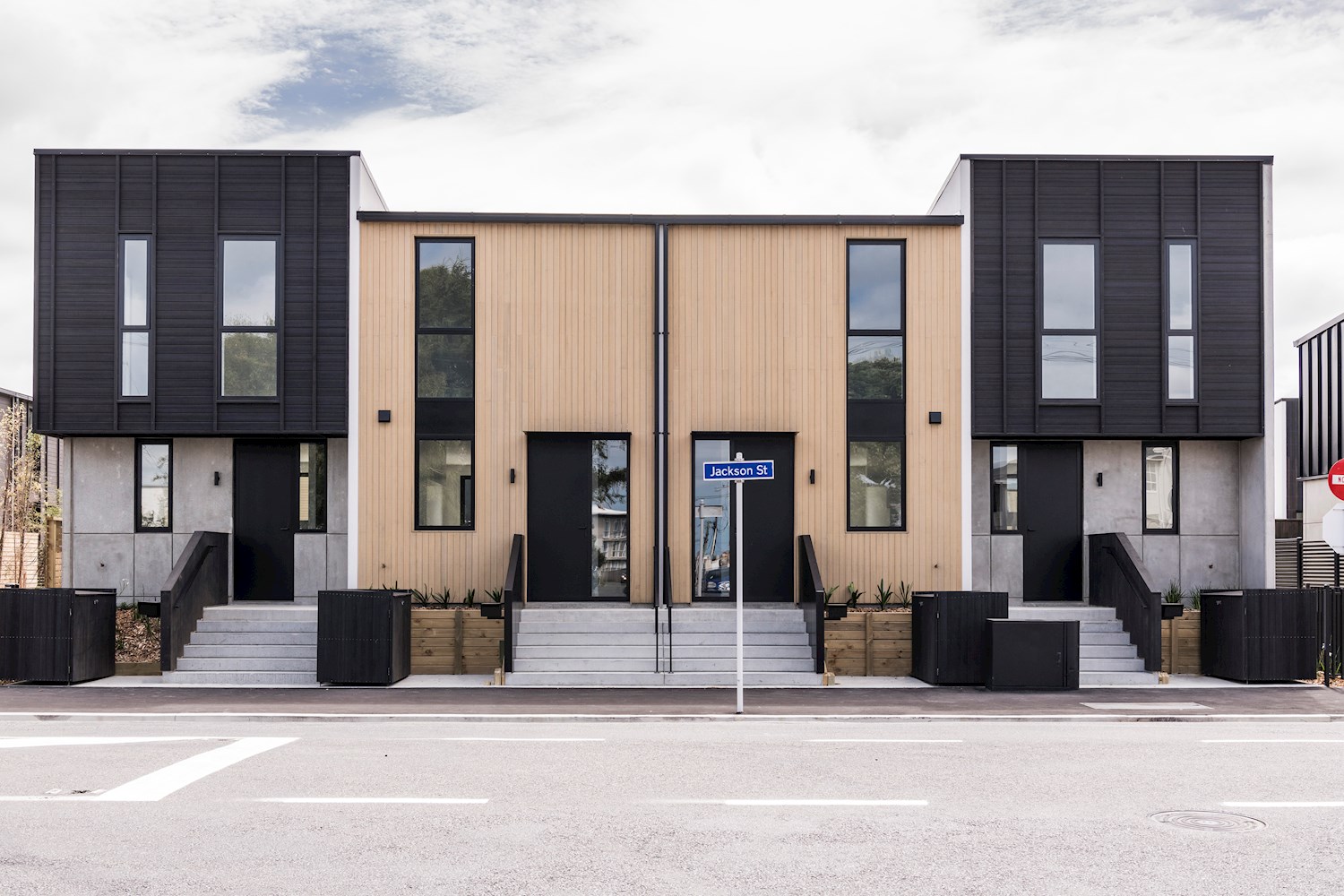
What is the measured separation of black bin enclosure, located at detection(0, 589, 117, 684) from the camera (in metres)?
16.2

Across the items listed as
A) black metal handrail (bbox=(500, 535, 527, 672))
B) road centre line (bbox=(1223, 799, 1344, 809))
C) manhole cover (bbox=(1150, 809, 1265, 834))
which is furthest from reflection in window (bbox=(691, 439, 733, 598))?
A: manhole cover (bbox=(1150, 809, 1265, 834))

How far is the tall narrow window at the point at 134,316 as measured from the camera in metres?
19.3

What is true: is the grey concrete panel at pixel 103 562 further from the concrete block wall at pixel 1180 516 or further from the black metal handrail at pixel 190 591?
the concrete block wall at pixel 1180 516

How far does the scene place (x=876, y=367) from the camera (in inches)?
770

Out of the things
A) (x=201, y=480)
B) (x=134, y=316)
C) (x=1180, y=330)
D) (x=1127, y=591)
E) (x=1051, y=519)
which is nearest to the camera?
(x=1127, y=591)

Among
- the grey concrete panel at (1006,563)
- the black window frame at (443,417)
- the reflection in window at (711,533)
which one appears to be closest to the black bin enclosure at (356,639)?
the black window frame at (443,417)

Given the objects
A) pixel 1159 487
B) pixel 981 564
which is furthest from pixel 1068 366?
pixel 981 564

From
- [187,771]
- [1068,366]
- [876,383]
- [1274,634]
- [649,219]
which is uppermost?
[649,219]

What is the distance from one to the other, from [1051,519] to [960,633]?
4.39 meters

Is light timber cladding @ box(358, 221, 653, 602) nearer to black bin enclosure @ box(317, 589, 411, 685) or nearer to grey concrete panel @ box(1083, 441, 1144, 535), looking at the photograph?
black bin enclosure @ box(317, 589, 411, 685)

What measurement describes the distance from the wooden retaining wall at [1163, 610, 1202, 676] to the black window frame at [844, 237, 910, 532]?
13.2ft

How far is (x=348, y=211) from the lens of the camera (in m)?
19.2

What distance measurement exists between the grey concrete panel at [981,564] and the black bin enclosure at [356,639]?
30.2 feet

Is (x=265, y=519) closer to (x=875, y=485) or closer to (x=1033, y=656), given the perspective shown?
(x=875, y=485)
